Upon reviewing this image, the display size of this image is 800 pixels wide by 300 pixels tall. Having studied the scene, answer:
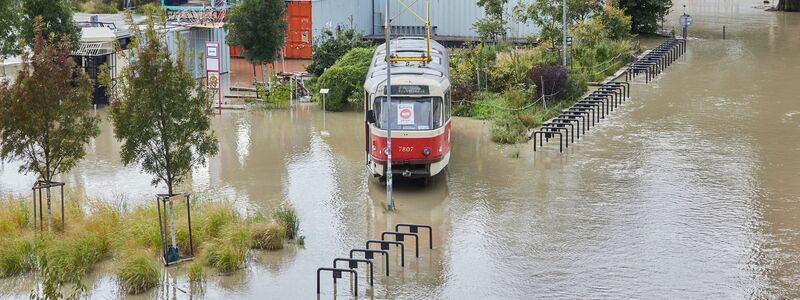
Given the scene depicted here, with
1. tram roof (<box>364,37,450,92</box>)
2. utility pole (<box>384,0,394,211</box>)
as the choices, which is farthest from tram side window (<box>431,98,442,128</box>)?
utility pole (<box>384,0,394,211</box>)

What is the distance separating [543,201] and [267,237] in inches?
279

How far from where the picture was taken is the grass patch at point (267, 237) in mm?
24094

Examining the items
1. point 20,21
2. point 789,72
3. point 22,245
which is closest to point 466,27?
point 789,72

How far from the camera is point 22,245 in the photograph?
76.2 feet

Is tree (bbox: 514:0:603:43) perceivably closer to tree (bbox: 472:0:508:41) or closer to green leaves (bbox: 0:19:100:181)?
tree (bbox: 472:0:508:41)

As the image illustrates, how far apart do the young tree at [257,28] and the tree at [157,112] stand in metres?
17.6

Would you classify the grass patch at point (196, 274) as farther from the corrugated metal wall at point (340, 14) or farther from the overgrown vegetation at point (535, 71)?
the corrugated metal wall at point (340, 14)

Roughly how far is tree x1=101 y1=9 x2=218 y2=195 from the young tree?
1761 cm

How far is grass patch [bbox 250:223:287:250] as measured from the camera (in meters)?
24.1

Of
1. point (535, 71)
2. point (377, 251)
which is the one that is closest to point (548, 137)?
point (535, 71)

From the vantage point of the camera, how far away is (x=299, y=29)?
51438 mm

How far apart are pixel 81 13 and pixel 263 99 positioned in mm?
21146

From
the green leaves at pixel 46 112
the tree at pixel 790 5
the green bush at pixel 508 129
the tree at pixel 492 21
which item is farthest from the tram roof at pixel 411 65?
the tree at pixel 790 5

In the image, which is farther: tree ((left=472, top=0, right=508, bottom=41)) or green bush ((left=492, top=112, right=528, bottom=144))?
tree ((left=472, top=0, right=508, bottom=41))
